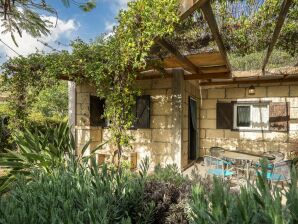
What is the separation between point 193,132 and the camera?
8492 millimetres

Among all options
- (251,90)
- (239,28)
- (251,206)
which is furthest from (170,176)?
(251,90)

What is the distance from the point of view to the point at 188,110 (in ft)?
24.7

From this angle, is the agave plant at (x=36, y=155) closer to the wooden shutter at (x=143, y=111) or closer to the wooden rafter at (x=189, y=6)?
the wooden rafter at (x=189, y=6)

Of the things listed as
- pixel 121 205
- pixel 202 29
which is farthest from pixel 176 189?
pixel 202 29

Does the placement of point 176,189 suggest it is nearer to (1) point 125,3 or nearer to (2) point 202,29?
(1) point 125,3

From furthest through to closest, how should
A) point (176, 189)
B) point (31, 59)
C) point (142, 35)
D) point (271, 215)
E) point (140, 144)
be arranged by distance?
1. point (140, 144)
2. point (31, 59)
3. point (142, 35)
4. point (176, 189)
5. point (271, 215)

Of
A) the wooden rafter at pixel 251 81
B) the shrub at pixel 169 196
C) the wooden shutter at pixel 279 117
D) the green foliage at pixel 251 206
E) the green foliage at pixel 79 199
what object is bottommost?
the shrub at pixel 169 196

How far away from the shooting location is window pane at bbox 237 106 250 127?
832 cm

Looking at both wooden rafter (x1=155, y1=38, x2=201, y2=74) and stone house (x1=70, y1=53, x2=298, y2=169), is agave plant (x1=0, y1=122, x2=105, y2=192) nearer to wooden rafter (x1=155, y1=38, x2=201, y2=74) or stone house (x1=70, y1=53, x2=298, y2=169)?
wooden rafter (x1=155, y1=38, x2=201, y2=74)

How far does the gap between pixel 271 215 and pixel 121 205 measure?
3.21 feet

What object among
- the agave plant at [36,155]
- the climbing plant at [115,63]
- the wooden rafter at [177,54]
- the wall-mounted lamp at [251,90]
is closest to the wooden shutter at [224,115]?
the wall-mounted lamp at [251,90]

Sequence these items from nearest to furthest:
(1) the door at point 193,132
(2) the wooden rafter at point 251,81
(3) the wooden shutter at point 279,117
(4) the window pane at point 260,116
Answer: (2) the wooden rafter at point 251,81
(3) the wooden shutter at point 279,117
(1) the door at point 193,132
(4) the window pane at point 260,116

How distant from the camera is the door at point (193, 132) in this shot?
784cm

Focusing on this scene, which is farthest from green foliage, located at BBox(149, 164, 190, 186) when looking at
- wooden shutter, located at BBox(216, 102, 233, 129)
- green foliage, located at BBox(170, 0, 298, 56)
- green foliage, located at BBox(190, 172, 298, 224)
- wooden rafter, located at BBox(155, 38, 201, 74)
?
wooden shutter, located at BBox(216, 102, 233, 129)
